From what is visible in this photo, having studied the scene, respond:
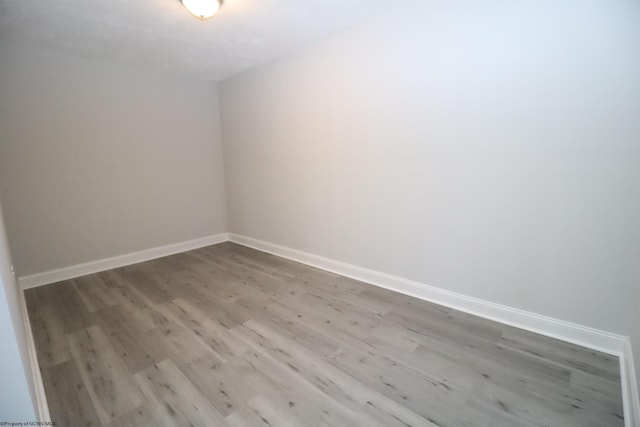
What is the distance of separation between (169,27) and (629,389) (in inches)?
161

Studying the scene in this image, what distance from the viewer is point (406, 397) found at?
5.15ft

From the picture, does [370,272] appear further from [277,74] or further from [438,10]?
[277,74]

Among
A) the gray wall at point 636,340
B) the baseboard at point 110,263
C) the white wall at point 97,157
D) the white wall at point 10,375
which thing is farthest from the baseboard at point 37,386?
the gray wall at point 636,340

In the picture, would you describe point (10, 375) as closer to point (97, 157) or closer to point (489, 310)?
point (489, 310)

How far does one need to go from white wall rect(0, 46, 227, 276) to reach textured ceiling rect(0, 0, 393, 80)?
0.33 metres

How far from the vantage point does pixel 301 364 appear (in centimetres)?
183

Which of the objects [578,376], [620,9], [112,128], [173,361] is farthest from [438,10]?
[112,128]

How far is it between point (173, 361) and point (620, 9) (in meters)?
3.39

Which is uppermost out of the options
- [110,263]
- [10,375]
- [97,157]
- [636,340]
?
[97,157]

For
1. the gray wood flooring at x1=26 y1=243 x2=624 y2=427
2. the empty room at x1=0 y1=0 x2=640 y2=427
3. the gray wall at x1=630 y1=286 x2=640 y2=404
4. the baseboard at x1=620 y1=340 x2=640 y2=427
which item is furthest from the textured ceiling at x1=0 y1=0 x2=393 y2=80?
the baseboard at x1=620 y1=340 x2=640 y2=427

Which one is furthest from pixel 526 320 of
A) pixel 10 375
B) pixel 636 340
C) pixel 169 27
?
pixel 169 27

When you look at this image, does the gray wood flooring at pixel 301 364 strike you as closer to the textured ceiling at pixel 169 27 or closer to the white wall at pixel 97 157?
the white wall at pixel 97 157

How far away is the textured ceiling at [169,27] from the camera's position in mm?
2264

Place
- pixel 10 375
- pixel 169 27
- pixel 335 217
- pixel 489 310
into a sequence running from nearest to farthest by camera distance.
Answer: pixel 10 375 < pixel 489 310 < pixel 169 27 < pixel 335 217
